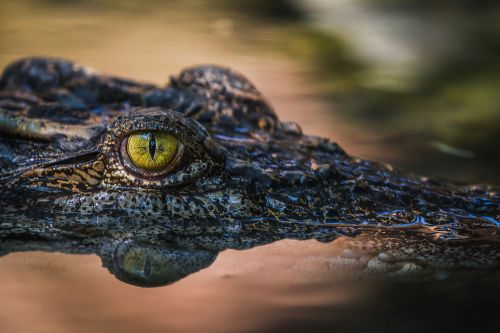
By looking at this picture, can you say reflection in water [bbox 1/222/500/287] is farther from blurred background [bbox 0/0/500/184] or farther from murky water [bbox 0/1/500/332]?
blurred background [bbox 0/0/500/184]

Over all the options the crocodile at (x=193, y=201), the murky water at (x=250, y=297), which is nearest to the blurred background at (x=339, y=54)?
the crocodile at (x=193, y=201)

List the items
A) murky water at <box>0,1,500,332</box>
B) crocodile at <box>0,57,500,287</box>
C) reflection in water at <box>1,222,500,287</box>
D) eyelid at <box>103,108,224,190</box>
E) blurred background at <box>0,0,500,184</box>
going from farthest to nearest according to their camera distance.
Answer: blurred background at <box>0,0,500,184</box>
eyelid at <box>103,108,224,190</box>
crocodile at <box>0,57,500,287</box>
reflection in water at <box>1,222,500,287</box>
murky water at <box>0,1,500,332</box>

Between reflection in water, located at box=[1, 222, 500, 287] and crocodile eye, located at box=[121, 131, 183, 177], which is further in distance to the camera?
crocodile eye, located at box=[121, 131, 183, 177]

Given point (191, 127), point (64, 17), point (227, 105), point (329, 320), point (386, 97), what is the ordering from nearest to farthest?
1. point (329, 320)
2. point (191, 127)
3. point (227, 105)
4. point (386, 97)
5. point (64, 17)

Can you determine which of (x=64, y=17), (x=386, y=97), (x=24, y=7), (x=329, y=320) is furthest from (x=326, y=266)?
(x=24, y=7)

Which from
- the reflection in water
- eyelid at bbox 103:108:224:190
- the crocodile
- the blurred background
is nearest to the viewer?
the reflection in water

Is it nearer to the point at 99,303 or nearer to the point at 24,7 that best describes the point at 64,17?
the point at 24,7

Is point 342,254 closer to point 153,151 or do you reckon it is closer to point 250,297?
point 250,297

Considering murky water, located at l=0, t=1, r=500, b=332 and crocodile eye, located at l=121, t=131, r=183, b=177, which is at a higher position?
crocodile eye, located at l=121, t=131, r=183, b=177

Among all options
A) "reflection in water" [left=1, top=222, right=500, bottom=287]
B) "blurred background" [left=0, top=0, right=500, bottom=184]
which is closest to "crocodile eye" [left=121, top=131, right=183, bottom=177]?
"reflection in water" [left=1, top=222, right=500, bottom=287]
